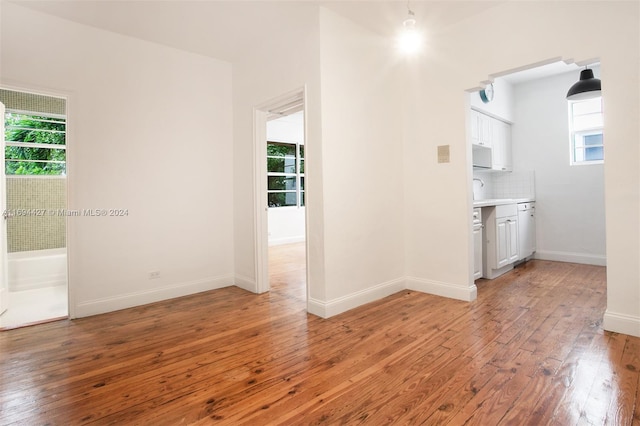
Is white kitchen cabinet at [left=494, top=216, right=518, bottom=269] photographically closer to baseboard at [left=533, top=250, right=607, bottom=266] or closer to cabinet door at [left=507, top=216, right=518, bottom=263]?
cabinet door at [left=507, top=216, right=518, bottom=263]

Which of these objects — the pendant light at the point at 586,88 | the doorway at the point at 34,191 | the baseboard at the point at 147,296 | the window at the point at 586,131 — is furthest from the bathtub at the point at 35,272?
the window at the point at 586,131

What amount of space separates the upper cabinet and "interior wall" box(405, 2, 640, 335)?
52.5 inches

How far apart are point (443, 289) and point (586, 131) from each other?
375cm

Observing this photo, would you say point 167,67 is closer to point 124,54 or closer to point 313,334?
point 124,54

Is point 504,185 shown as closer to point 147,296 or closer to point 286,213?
point 286,213

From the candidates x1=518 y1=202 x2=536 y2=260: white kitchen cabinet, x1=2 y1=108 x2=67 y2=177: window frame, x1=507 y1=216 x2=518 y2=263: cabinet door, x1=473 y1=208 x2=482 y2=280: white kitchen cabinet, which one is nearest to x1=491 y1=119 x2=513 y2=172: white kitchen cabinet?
x1=518 y1=202 x2=536 y2=260: white kitchen cabinet

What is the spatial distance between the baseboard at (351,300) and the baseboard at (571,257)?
3163 millimetres

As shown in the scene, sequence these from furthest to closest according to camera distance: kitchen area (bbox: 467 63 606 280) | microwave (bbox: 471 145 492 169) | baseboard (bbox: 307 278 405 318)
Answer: microwave (bbox: 471 145 492 169)
kitchen area (bbox: 467 63 606 280)
baseboard (bbox: 307 278 405 318)

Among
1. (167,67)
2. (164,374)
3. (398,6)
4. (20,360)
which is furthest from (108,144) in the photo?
(398,6)

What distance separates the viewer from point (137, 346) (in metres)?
2.40

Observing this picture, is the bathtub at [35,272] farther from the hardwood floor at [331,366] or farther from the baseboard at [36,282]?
the hardwood floor at [331,366]

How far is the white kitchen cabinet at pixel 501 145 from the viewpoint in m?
5.07

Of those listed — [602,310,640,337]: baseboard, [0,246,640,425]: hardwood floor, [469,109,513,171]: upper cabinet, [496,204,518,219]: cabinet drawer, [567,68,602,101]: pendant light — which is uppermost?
[567,68,602,101]: pendant light

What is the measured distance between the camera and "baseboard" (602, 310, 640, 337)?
92.4 inches
